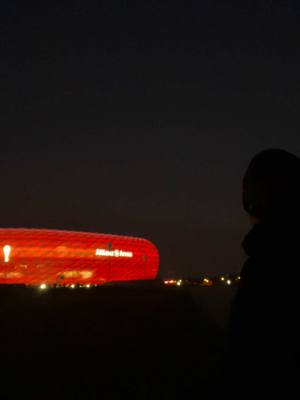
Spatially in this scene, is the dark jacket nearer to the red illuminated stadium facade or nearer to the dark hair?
the dark hair

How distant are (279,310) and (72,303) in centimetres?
728

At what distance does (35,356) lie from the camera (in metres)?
7.79

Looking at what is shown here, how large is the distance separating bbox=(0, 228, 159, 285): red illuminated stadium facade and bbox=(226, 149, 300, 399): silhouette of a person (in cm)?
7464

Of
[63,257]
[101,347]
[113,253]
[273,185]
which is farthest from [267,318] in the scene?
[113,253]

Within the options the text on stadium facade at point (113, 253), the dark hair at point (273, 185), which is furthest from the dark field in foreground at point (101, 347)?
the text on stadium facade at point (113, 253)

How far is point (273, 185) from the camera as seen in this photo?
2.03 meters

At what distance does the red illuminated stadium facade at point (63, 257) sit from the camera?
7531 cm

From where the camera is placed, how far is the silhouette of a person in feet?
5.96

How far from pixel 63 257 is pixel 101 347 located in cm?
7018

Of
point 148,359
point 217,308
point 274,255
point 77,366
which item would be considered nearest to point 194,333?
point 148,359

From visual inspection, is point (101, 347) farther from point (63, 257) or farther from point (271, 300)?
point (63, 257)

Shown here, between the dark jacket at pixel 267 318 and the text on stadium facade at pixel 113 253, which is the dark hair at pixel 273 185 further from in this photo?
the text on stadium facade at pixel 113 253

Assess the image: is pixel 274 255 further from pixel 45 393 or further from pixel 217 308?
pixel 217 308

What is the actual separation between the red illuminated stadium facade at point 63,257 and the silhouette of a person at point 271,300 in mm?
74644
